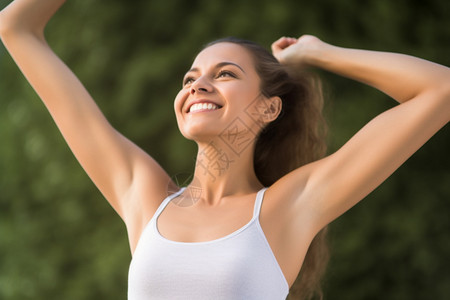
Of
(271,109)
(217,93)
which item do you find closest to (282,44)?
(271,109)

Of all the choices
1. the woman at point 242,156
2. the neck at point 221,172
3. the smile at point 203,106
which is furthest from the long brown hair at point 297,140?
the smile at point 203,106

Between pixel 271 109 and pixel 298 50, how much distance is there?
7.0 inches

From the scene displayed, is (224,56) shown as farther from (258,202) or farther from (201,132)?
(258,202)

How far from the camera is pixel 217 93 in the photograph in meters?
1.36

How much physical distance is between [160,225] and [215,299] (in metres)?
0.23

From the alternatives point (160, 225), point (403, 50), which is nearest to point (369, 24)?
point (403, 50)

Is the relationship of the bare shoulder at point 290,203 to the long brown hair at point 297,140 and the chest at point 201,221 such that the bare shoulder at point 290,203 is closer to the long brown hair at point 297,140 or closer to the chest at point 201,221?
the chest at point 201,221

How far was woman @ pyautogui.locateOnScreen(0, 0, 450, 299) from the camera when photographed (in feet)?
3.94

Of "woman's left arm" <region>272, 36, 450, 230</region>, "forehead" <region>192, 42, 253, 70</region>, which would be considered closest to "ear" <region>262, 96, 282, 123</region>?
"forehead" <region>192, 42, 253, 70</region>

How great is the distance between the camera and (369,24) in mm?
2838

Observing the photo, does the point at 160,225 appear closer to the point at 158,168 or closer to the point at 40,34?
the point at 158,168

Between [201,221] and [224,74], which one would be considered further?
[224,74]

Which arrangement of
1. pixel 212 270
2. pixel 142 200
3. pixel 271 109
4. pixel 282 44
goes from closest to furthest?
pixel 212 270
pixel 142 200
pixel 271 109
pixel 282 44

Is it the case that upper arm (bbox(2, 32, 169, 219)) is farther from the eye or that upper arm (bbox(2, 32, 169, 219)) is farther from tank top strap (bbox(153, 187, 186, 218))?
the eye
